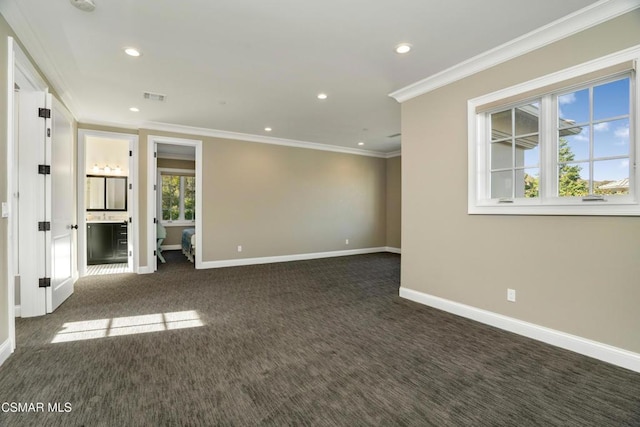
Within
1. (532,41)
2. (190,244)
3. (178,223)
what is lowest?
(190,244)

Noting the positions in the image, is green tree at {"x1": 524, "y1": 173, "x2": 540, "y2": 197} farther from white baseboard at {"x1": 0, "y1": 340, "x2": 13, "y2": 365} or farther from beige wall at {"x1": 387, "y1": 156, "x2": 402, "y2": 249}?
beige wall at {"x1": 387, "y1": 156, "x2": 402, "y2": 249}

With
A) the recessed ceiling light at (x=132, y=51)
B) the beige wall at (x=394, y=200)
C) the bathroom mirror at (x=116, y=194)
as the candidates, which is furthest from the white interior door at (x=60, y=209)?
A: the beige wall at (x=394, y=200)

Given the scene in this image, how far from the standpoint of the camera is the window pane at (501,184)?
10.0 ft

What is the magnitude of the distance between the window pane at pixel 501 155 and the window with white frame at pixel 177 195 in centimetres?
777

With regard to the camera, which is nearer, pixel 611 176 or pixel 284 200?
pixel 611 176

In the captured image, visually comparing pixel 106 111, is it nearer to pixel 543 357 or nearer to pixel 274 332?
pixel 274 332

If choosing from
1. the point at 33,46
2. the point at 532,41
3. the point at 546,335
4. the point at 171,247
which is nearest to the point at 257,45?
the point at 33,46

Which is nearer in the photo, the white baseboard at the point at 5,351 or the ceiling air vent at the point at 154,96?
the white baseboard at the point at 5,351

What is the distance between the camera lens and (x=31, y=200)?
3.21 metres

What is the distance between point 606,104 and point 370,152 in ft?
18.6

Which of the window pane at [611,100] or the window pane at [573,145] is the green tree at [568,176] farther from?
the window pane at [611,100]

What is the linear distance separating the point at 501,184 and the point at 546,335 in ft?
4.77

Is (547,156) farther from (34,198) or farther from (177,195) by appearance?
(177,195)

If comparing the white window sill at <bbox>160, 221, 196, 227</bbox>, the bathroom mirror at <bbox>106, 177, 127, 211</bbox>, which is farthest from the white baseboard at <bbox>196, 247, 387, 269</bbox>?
the white window sill at <bbox>160, 221, 196, 227</bbox>
